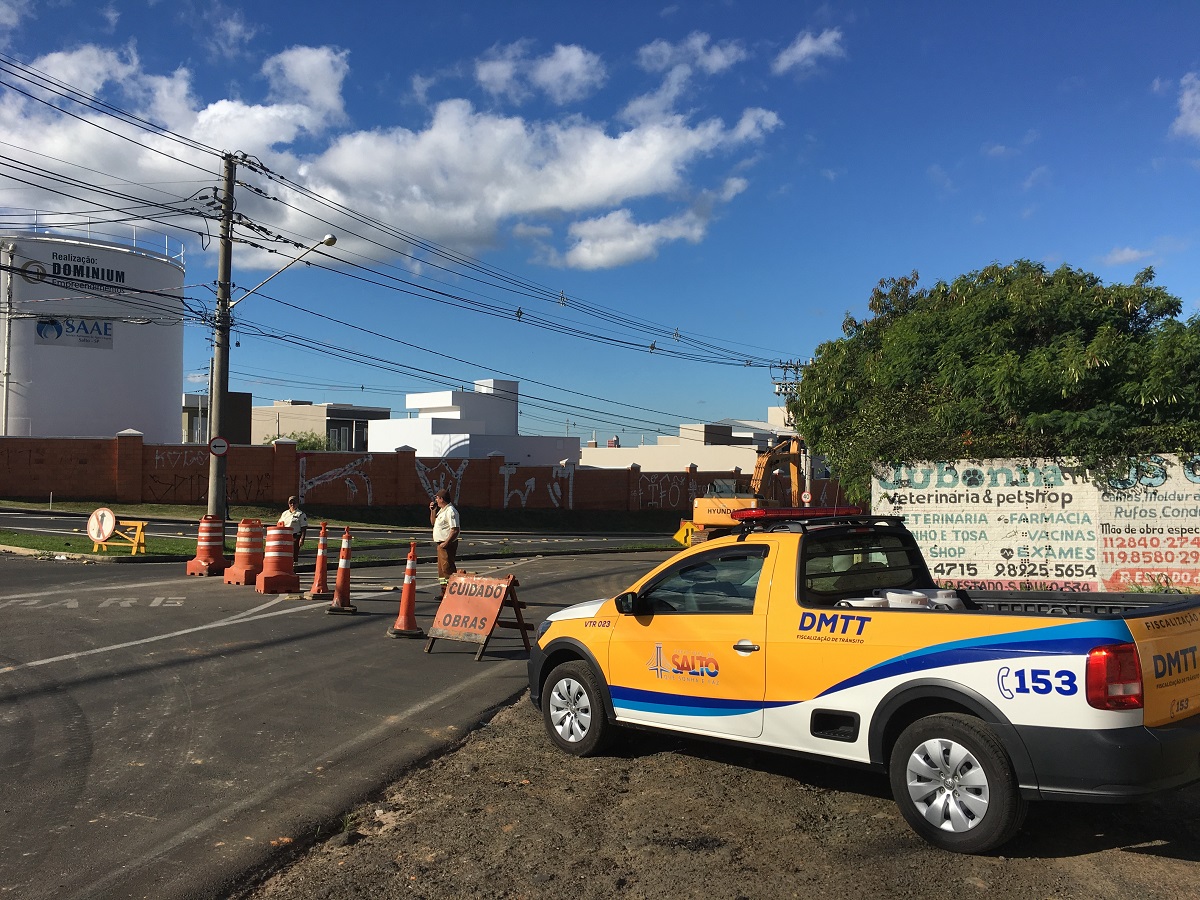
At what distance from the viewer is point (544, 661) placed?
7.38 metres

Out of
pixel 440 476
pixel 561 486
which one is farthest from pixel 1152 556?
pixel 561 486

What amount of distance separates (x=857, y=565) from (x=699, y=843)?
2142 mm

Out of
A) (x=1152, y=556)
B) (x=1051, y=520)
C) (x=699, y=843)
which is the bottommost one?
(x=699, y=843)

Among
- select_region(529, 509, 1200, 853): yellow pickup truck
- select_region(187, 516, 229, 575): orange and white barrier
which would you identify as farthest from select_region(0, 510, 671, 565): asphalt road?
select_region(529, 509, 1200, 853): yellow pickup truck

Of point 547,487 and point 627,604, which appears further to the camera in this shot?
point 547,487

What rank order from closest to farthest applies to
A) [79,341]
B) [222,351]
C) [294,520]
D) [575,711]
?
[575,711]
[294,520]
[222,351]
[79,341]

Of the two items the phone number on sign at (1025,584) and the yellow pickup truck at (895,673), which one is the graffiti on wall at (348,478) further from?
the yellow pickup truck at (895,673)

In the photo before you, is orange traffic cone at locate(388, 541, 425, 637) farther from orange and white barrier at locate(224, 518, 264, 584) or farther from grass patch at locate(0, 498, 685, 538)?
grass patch at locate(0, 498, 685, 538)

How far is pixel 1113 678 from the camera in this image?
467 centimetres

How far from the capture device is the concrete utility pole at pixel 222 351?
25.1 metres

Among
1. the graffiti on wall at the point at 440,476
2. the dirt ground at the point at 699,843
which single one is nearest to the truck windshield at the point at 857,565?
the dirt ground at the point at 699,843

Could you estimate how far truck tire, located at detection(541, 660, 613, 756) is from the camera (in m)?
6.88

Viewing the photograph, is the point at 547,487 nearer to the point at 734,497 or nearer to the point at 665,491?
the point at 665,491

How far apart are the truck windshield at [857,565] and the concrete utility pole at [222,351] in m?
20.5
